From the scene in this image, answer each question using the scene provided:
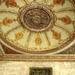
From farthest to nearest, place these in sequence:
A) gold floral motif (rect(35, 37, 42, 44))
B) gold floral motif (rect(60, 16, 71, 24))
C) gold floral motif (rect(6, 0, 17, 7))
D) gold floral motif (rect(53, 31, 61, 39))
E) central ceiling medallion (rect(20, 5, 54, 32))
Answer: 1. gold floral motif (rect(35, 37, 42, 44))
2. gold floral motif (rect(53, 31, 61, 39))
3. gold floral motif (rect(60, 16, 71, 24))
4. central ceiling medallion (rect(20, 5, 54, 32))
5. gold floral motif (rect(6, 0, 17, 7))

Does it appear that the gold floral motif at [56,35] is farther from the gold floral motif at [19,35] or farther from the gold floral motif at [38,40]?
the gold floral motif at [19,35]

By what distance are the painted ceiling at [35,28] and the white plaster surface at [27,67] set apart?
36cm

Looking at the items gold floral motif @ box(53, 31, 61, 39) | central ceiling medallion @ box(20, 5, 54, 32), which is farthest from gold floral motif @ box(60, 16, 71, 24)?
gold floral motif @ box(53, 31, 61, 39)

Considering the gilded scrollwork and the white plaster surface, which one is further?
the white plaster surface

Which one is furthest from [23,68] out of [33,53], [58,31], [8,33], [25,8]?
[25,8]

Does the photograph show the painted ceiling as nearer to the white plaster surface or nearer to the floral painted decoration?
the floral painted decoration

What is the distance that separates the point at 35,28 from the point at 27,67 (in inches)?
83.8

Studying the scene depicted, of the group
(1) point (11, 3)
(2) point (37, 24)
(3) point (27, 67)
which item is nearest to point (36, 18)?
(2) point (37, 24)

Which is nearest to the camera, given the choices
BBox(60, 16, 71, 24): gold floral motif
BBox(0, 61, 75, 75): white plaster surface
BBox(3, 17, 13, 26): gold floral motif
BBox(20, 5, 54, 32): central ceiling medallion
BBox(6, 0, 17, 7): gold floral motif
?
BBox(6, 0, 17, 7): gold floral motif

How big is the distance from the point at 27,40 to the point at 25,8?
6.49 feet

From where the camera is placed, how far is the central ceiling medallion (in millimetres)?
7497

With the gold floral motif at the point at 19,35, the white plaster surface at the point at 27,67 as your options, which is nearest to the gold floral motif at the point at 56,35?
the white plaster surface at the point at 27,67

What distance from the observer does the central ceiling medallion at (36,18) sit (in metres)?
7.50

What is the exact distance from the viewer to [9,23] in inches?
320
